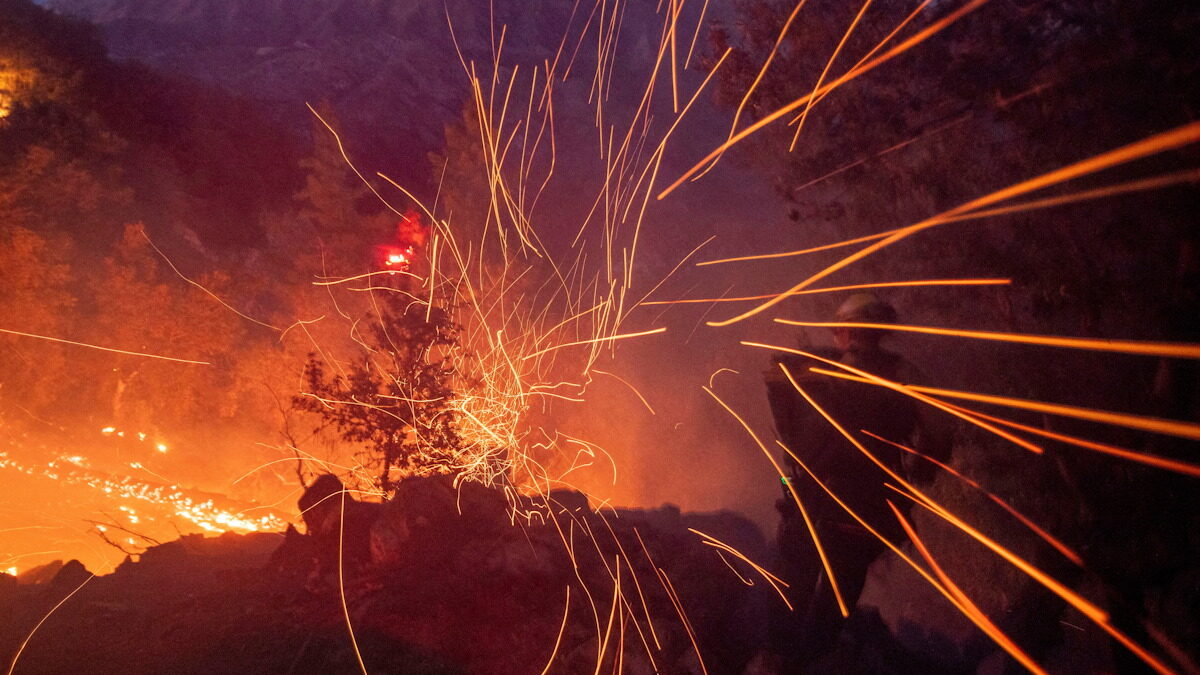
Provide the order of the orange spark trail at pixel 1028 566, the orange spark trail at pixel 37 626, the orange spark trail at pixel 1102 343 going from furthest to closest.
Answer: the orange spark trail at pixel 37 626 < the orange spark trail at pixel 1028 566 < the orange spark trail at pixel 1102 343

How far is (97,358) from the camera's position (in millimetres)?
12992

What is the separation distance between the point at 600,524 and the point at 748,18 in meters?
5.80

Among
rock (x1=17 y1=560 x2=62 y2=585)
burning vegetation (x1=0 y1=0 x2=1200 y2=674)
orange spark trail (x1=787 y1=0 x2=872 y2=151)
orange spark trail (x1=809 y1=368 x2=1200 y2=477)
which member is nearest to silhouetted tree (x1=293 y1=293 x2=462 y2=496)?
burning vegetation (x1=0 y1=0 x2=1200 y2=674)

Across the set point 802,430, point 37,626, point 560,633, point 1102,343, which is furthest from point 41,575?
point 1102,343

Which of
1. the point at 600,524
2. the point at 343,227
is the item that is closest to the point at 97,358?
the point at 343,227

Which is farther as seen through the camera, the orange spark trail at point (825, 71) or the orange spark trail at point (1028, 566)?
the orange spark trail at point (825, 71)

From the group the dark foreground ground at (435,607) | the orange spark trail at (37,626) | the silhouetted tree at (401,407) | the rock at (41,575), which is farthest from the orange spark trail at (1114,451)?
the rock at (41,575)

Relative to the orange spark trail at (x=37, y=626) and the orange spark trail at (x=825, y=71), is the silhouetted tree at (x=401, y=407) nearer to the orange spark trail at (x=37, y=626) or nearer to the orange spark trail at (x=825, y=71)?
the orange spark trail at (x=37, y=626)

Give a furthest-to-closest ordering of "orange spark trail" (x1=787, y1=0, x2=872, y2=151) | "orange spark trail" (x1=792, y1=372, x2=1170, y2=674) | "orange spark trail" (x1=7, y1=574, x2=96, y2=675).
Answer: "orange spark trail" (x1=787, y1=0, x2=872, y2=151) → "orange spark trail" (x1=7, y1=574, x2=96, y2=675) → "orange spark trail" (x1=792, y1=372, x2=1170, y2=674)

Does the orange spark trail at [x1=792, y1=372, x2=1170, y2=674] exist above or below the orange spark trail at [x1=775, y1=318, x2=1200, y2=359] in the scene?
below

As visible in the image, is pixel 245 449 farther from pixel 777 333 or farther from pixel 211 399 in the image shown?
pixel 777 333

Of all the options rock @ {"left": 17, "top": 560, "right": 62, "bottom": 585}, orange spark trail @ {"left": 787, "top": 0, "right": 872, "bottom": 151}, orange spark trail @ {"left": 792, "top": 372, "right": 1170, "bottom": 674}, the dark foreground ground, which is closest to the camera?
orange spark trail @ {"left": 792, "top": 372, "right": 1170, "bottom": 674}

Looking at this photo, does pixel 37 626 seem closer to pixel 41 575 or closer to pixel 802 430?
pixel 41 575

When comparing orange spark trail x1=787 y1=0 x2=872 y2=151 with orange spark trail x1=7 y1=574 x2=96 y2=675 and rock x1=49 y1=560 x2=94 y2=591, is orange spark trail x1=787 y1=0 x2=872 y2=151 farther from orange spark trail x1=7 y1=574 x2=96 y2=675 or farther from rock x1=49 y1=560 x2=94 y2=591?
rock x1=49 y1=560 x2=94 y2=591
